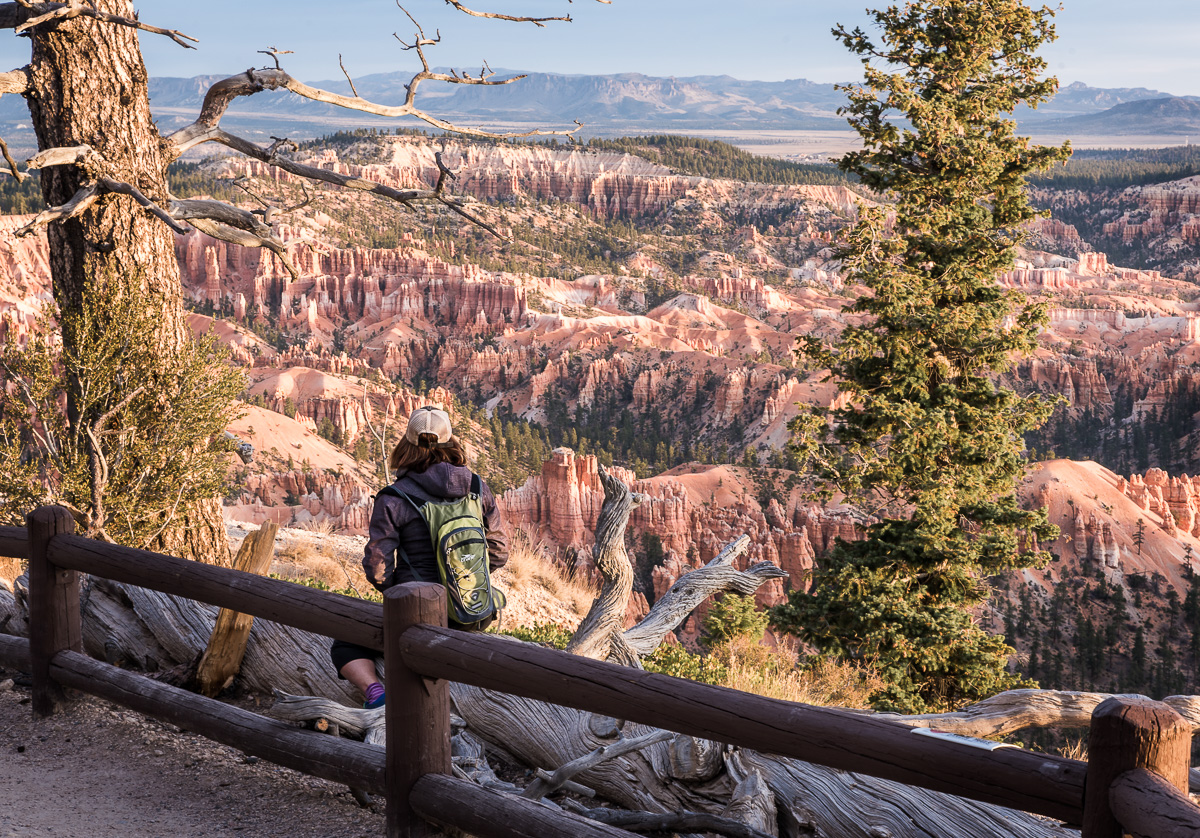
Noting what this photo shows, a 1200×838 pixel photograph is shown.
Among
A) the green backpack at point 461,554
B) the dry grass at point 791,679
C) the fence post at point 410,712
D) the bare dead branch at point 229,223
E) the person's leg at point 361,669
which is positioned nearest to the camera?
the fence post at point 410,712

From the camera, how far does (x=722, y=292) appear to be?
130 meters

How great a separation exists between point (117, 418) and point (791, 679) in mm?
6200

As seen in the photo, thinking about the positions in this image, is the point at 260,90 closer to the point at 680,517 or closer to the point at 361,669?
the point at 361,669

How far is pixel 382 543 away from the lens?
167 inches

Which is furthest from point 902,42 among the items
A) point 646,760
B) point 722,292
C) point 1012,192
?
point 722,292

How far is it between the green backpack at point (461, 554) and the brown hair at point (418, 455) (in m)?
0.16

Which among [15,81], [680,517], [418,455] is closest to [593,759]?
[418,455]

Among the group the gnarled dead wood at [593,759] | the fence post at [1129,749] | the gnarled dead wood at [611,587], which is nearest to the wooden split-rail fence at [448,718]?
the fence post at [1129,749]

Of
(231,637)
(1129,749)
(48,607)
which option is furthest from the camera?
(231,637)

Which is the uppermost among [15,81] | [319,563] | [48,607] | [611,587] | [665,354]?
[15,81]

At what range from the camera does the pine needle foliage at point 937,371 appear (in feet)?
45.2

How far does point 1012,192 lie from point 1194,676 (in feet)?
136

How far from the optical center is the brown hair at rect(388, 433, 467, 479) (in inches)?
172

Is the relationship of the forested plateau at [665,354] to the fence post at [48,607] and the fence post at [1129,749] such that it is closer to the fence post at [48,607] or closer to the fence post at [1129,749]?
the fence post at [48,607]
